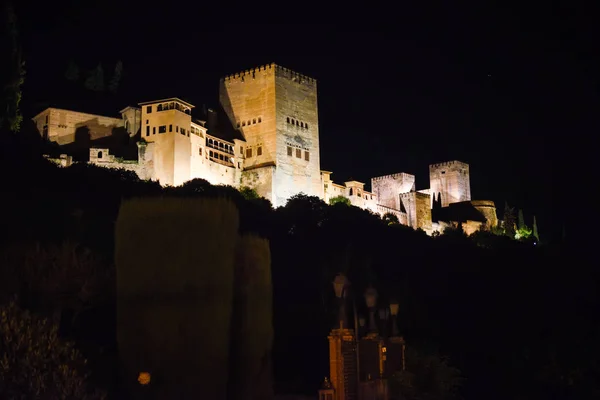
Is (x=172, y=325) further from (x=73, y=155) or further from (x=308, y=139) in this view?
(x=308, y=139)

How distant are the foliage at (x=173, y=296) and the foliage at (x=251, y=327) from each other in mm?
806

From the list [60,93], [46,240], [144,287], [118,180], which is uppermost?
[60,93]

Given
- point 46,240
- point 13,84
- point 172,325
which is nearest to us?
point 172,325

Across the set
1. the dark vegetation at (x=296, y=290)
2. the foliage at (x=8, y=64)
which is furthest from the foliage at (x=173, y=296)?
the foliage at (x=8, y=64)

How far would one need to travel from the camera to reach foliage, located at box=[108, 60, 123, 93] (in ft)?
223

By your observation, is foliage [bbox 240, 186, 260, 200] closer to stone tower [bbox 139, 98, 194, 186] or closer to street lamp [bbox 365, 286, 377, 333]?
stone tower [bbox 139, 98, 194, 186]

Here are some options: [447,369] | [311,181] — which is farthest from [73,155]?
[447,369]

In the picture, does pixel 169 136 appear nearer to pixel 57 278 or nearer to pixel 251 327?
pixel 57 278

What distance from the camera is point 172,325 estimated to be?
50.4ft

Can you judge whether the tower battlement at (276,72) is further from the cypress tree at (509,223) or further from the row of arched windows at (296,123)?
the cypress tree at (509,223)

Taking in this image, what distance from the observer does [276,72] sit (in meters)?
62.0

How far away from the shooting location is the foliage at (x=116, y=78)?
6800cm

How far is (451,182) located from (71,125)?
48466 millimetres

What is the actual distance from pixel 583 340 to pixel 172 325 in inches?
1011
